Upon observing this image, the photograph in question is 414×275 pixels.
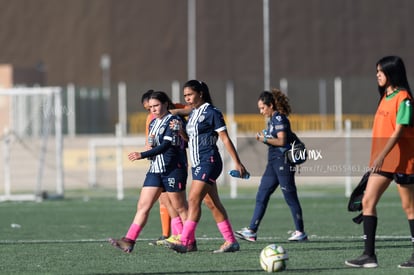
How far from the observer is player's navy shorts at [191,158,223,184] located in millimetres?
13414

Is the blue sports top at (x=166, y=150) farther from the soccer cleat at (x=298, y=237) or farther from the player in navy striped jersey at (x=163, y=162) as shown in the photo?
the soccer cleat at (x=298, y=237)

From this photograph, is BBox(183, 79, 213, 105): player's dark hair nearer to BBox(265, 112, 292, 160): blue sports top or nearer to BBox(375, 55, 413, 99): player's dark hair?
BBox(265, 112, 292, 160): blue sports top

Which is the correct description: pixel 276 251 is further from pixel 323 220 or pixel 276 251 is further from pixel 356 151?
pixel 356 151

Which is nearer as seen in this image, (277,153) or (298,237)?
(298,237)

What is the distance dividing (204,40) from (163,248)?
3497 centimetres

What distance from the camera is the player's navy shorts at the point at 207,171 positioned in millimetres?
13414

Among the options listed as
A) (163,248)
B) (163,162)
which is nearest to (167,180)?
(163,162)

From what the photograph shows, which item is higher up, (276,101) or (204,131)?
(276,101)

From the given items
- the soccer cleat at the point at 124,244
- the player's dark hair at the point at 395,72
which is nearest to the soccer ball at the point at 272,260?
the player's dark hair at the point at 395,72

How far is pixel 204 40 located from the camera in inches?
1921

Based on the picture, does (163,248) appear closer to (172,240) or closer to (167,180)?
(172,240)

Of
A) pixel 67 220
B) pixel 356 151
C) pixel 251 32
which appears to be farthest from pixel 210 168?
pixel 251 32

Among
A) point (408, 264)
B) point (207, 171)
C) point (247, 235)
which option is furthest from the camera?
point (247, 235)

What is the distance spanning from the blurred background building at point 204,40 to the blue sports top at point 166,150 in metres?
32.4
